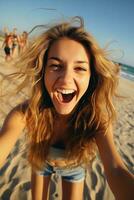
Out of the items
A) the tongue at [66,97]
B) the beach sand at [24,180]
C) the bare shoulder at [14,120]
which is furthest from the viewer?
the beach sand at [24,180]

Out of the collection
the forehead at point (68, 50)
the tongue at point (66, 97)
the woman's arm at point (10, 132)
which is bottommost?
the woman's arm at point (10, 132)

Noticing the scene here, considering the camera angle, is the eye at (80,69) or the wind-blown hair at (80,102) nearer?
the eye at (80,69)

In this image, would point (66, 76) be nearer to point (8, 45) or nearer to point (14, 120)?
point (14, 120)

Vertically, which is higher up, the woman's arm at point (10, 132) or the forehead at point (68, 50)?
the forehead at point (68, 50)

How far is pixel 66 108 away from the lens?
1.93 metres

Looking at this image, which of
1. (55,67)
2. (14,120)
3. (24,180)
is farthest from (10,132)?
(24,180)

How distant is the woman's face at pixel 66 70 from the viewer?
1.82 meters

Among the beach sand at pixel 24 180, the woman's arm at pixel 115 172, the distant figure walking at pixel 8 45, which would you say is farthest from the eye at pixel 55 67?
the distant figure walking at pixel 8 45

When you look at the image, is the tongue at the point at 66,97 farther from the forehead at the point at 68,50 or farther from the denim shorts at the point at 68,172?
the denim shorts at the point at 68,172

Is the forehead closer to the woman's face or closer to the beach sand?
the woman's face

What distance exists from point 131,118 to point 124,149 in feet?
11.2

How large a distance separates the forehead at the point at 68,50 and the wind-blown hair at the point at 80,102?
0.06m

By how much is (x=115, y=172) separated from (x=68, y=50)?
0.90 meters

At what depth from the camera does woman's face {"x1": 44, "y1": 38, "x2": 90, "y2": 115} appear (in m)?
1.82
